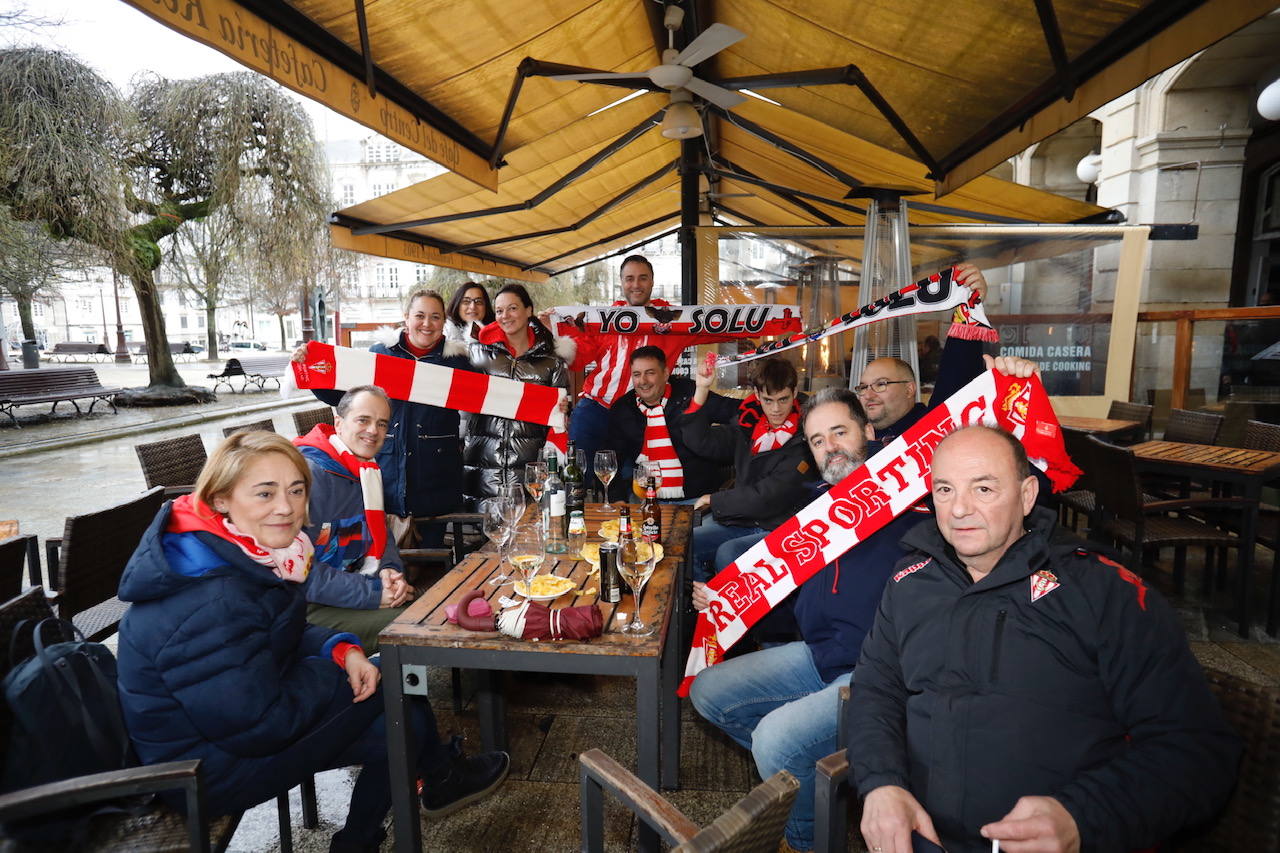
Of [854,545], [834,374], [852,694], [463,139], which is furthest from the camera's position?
[834,374]

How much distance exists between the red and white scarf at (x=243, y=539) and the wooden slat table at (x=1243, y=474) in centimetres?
478

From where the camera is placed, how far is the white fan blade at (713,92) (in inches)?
154

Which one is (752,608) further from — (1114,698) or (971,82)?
(971,82)

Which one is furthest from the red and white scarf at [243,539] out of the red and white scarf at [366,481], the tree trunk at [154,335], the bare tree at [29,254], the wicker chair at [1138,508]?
the tree trunk at [154,335]

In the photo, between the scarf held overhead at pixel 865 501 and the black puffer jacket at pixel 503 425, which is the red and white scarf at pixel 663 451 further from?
the scarf held overhead at pixel 865 501

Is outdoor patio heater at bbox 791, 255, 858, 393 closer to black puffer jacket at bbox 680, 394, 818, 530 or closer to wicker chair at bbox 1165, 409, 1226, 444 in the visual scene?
wicker chair at bbox 1165, 409, 1226, 444

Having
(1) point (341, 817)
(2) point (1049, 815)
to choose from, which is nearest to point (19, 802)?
(1) point (341, 817)

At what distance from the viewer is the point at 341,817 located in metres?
2.52

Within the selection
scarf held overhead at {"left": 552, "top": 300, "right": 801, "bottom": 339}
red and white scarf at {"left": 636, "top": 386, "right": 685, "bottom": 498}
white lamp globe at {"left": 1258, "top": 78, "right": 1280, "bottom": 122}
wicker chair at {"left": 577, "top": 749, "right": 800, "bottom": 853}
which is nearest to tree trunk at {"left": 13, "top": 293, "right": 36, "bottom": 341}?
scarf held overhead at {"left": 552, "top": 300, "right": 801, "bottom": 339}

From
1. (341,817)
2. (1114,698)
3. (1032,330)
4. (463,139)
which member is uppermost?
(463,139)

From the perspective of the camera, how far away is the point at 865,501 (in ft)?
8.25

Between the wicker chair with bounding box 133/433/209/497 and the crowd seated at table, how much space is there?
1.99m

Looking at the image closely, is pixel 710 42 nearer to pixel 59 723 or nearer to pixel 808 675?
pixel 808 675

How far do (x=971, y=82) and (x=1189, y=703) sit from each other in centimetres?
375
